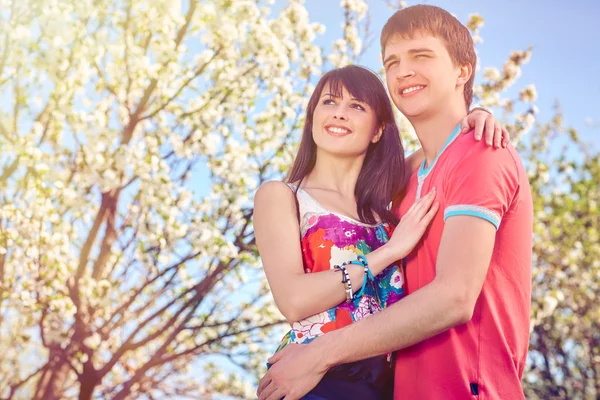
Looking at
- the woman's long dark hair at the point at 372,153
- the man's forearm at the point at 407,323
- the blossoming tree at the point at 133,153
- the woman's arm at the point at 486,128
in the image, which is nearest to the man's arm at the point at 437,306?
the man's forearm at the point at 407,323

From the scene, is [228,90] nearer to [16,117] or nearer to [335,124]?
[16,117]

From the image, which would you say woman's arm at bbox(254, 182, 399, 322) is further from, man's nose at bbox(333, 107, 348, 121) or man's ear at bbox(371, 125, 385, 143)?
man's ear at bbox(371, 125, 385, 143)

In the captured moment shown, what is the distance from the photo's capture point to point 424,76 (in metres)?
2.51

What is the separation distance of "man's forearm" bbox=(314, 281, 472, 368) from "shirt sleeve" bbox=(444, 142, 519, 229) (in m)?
0.27

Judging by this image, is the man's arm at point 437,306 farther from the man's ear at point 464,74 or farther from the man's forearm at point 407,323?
the man's ear at point 464,74

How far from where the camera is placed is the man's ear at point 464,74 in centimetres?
259

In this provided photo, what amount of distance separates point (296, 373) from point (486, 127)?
109 centimetres

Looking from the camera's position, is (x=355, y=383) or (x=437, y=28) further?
(x=437, y=28)

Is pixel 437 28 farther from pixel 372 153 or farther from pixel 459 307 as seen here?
pixel 459 307

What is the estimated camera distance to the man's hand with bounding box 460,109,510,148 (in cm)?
218

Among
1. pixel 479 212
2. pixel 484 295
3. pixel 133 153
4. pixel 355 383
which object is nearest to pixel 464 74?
pixel 479 212

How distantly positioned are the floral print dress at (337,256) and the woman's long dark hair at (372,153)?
0.15m

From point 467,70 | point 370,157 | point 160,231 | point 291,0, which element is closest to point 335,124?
point 370,157

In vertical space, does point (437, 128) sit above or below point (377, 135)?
below
